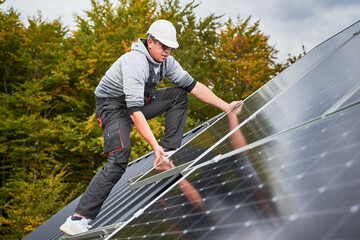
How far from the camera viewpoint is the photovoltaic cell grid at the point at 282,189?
1100 mm

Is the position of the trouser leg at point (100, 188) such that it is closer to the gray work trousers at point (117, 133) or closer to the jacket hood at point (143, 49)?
the gray work trousers at point (117, 133)

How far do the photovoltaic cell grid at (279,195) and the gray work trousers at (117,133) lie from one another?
1.21 m

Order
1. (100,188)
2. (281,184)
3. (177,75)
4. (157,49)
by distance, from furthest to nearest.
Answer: (177,75)
(157,49)
(100,188)
(281,184)

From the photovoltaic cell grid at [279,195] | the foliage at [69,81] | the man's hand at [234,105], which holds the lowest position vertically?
the photovoltaic cell grid at [279,195]

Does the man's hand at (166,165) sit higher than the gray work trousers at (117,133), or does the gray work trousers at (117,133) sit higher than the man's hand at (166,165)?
the gray work trousers at (117,133)

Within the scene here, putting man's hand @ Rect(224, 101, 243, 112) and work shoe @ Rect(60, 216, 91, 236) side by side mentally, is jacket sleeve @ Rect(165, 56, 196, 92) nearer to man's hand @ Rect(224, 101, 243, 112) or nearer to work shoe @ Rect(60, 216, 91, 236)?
man's hand @ Rect(224, 101, 243, 112)

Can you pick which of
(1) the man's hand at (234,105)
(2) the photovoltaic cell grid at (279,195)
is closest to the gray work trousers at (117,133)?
(1) the man's hand at (234,105)

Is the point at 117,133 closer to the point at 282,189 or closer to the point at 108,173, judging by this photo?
the point at 108,173

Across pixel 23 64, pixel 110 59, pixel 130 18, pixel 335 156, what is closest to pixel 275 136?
pixel 335 156

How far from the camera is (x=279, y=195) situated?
1388 mm

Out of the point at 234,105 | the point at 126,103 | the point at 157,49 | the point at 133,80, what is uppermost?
the point at 157,49

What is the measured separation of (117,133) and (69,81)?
2497 cm

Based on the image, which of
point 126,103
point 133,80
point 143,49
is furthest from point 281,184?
point 143,49

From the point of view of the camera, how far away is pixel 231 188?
189cm
